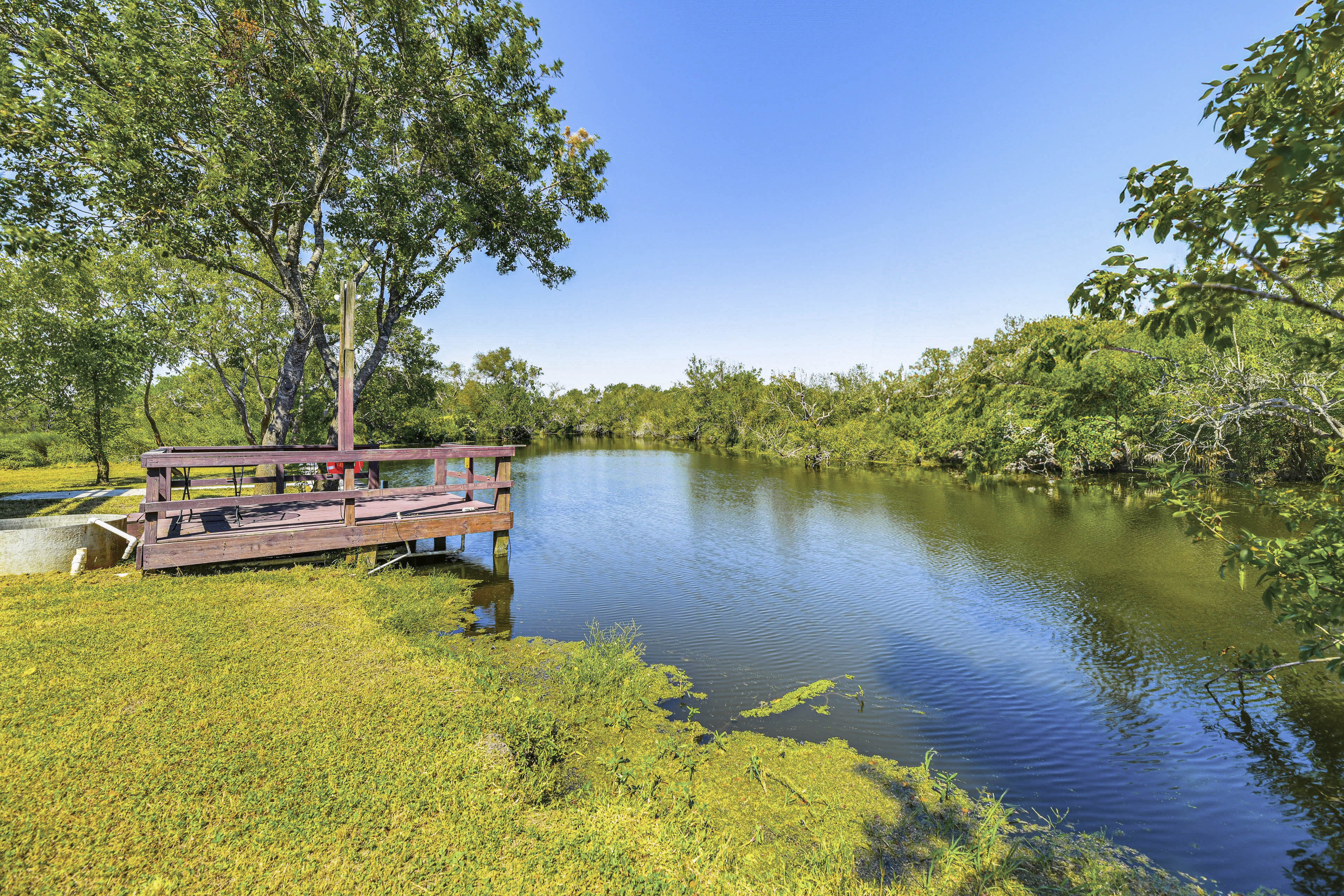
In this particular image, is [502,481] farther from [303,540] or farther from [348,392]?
[303,540]

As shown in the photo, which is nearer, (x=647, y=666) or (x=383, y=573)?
(x=647, y=666)

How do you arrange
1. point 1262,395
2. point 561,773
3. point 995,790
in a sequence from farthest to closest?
1. point 1262,395
2. point 995,790
3. point 561,773

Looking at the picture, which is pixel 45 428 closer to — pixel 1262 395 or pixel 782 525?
pixel 782 525

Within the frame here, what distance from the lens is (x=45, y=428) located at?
3016 cm

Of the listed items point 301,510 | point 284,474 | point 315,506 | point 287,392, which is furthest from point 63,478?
point 301,510

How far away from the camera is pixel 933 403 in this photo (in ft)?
169

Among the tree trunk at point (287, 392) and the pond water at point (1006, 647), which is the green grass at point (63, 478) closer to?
the tree trunk at point (287, 392)

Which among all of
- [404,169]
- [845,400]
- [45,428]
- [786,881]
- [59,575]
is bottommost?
[786,881]

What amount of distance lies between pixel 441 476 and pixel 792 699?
11711mm

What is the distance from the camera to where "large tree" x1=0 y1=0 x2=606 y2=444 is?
38.1 ft

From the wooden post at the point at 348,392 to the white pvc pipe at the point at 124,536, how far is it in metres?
3.61

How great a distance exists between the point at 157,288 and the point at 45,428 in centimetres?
1636

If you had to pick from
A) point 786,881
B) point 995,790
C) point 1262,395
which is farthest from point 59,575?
point 1262,395

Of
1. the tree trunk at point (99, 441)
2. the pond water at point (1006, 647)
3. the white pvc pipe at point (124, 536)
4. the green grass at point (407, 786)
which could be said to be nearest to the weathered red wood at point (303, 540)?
the white pvc pipe at point (124, 536)
